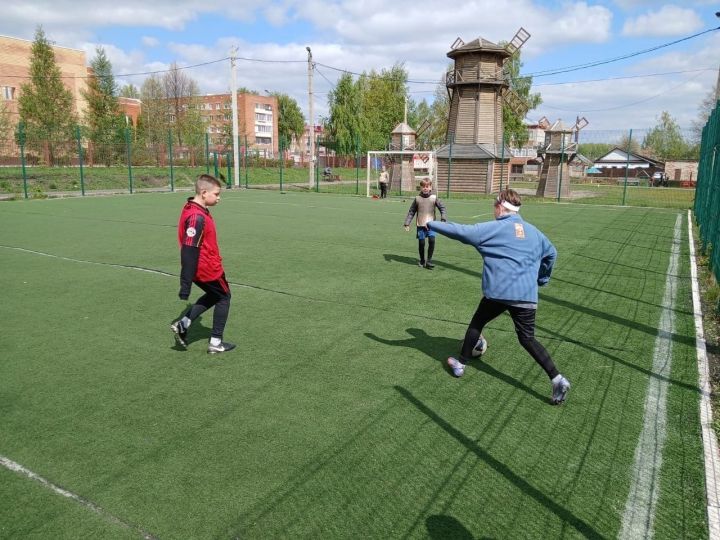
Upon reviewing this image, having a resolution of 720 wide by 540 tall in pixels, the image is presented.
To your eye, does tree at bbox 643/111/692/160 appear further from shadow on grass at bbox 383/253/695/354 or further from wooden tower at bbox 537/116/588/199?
shadow on grass at bbox 383/253/695/354

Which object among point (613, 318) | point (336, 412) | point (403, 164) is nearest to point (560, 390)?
point (336, 412)

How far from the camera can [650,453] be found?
12.0 ft

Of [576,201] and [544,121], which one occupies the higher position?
[544,121]

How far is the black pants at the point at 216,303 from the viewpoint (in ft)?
17.5

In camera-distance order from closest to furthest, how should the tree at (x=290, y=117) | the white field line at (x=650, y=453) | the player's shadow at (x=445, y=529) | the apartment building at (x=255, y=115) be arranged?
the player's shadow at (x=445, y=529) → the white field line at (x=650, y=453) → the tree at (x=290, y=117) → the apartment building at (x=255, y=115)

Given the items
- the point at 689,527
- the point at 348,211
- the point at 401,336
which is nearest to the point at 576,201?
the point at 348,211

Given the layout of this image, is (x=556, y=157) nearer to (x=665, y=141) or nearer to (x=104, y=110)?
(x=104, y=110)

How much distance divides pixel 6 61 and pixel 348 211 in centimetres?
5326

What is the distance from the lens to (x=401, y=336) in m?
6.04

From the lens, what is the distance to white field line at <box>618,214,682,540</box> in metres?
2.95

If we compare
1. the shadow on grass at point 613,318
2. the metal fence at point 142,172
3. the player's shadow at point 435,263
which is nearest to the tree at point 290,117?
the metal fence at point 142,172

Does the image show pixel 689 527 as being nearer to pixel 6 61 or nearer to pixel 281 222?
pixel 281 222

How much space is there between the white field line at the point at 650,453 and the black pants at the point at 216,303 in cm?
376

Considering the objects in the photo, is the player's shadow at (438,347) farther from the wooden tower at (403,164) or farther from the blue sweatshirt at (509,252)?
the wooden tower at (403,164)
